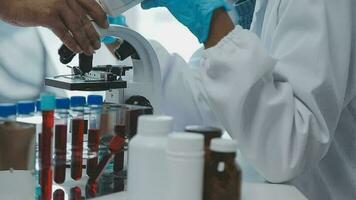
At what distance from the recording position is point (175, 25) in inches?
96.7

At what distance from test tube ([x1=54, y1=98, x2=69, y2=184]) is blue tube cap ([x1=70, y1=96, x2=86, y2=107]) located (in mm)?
31

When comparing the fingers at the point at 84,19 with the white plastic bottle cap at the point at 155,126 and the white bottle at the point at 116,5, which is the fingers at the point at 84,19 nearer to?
the white bottle at the point at 116,5

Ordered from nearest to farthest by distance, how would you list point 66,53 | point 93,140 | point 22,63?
point 93,140 < point 66,53 < point 22,63

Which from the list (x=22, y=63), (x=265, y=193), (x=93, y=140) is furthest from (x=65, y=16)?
(x=22, y=63)

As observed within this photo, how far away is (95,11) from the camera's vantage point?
3.13 feet

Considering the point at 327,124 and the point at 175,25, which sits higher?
the point at 175,25

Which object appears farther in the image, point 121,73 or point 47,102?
point 121,73

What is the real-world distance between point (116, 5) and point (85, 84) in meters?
0.17

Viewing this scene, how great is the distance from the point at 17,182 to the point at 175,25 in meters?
1.77

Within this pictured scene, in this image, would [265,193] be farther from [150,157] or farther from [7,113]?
[7,113]

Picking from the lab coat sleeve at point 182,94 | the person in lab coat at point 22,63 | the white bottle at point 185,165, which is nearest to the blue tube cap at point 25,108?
the white bottle at point 185,165

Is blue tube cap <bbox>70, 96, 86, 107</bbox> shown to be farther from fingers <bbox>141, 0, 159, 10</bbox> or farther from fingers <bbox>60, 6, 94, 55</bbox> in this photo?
fingers <bbox>141, 0, 159, 10</bbox>

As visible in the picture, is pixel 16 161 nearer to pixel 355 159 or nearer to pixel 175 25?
pixel 355 159

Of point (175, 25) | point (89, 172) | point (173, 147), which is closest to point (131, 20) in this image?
point (175, 25)
